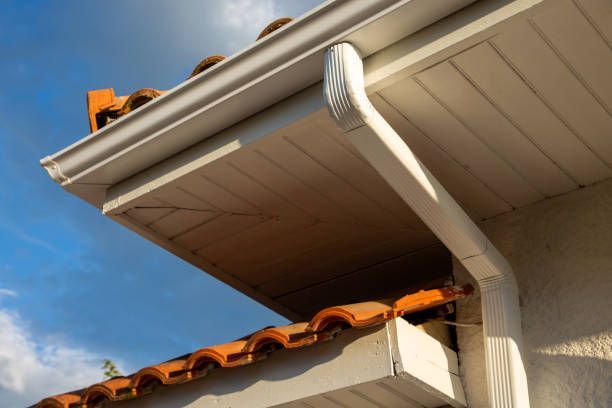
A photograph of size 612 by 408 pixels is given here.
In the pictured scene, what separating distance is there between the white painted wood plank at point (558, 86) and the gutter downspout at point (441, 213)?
0.58 metres

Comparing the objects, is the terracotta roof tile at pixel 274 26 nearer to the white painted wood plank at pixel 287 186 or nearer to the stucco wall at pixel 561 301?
the white painted wood plank at pixel 287 186

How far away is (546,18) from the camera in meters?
3.78

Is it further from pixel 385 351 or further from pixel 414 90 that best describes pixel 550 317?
pixel 414 90

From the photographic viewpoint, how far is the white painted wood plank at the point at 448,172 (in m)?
4.43

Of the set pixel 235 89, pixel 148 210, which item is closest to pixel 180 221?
pixel 148 210

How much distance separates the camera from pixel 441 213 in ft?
14.2

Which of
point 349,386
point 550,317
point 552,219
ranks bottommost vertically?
point 349,386

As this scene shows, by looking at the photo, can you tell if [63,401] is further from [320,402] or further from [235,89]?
[235,89]

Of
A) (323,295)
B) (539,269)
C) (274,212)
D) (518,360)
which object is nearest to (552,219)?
(539,269)

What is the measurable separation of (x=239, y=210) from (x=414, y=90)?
1.42 metres

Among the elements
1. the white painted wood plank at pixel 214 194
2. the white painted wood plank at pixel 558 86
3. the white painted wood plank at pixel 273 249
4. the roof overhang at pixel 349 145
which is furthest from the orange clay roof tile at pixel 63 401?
the white painted wood plank at pixel 558 86

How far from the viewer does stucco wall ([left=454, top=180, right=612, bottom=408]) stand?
4391 millimetres

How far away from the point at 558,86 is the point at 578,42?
0.29 m

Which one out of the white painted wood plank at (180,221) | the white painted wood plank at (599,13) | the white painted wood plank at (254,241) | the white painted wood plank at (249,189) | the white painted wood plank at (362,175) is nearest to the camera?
the white painted wood plank at (599,13)
